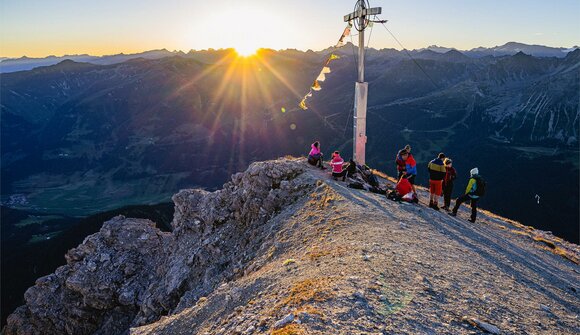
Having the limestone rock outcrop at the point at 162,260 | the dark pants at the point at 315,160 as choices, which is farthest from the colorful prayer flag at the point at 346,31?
the limestone rock outcrop at the point at 162,260

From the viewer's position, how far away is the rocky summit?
6.97 meters

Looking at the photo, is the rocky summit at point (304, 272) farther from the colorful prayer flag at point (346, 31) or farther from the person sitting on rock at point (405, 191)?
the colorful prayer flag at point (346, 31)

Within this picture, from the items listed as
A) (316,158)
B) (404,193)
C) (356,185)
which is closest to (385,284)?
(404,193)

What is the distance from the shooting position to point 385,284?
755 cm

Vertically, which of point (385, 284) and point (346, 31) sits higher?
point (346, 31)

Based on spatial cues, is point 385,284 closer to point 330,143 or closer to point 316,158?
point 316,158

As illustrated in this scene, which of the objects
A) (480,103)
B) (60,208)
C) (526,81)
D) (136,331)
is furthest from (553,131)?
(60,208)

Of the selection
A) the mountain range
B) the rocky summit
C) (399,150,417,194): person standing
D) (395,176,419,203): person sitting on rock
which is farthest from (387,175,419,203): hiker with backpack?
the mountain range

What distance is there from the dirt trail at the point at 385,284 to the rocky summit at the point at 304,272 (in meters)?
0.04

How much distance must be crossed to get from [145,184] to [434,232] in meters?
142

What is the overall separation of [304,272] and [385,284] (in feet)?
6.81

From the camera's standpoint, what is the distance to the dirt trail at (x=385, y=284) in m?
6.56

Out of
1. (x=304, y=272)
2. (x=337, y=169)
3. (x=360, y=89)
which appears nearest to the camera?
(x=304, y=272)

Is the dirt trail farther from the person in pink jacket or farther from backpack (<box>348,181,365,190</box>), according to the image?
the person in pink jacket
